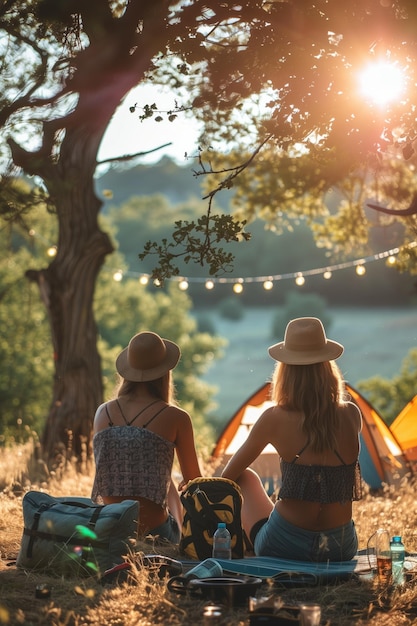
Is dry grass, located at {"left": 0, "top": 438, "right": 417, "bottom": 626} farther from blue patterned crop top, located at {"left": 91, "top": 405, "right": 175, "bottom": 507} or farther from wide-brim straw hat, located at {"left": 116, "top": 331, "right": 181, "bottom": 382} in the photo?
wide-brim straw hat, located at {"left": 116, "top": 331, "right": 181, "bottom": 382}

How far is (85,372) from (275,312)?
62561 millimetres

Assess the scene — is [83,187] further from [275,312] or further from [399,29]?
[275,312]

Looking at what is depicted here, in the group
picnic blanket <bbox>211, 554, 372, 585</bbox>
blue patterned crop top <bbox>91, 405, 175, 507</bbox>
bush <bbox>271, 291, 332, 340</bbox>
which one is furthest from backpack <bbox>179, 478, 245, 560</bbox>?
bush <bbox>271, 291, 332, 340</bbox>

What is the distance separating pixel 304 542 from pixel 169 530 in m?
0.97

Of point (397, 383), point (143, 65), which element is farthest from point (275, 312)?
point (143, 65)

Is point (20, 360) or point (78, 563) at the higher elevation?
point (20, 360)

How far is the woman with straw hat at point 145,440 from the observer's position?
5.31 metres

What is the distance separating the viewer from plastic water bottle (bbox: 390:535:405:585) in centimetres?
460

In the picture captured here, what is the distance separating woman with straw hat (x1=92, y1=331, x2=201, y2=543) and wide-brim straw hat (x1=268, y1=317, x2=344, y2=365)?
2.50ft

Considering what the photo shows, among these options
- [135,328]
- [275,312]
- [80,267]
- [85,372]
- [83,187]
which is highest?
[275,312]

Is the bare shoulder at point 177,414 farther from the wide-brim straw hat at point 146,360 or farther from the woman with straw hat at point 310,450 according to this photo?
the woman with straw hat at point 310,450

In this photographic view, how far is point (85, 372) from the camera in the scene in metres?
9.88

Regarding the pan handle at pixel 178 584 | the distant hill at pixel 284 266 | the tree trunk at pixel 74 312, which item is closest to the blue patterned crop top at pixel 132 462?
the pan handle at pixel 178 584

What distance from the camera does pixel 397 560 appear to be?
4.76 meters
